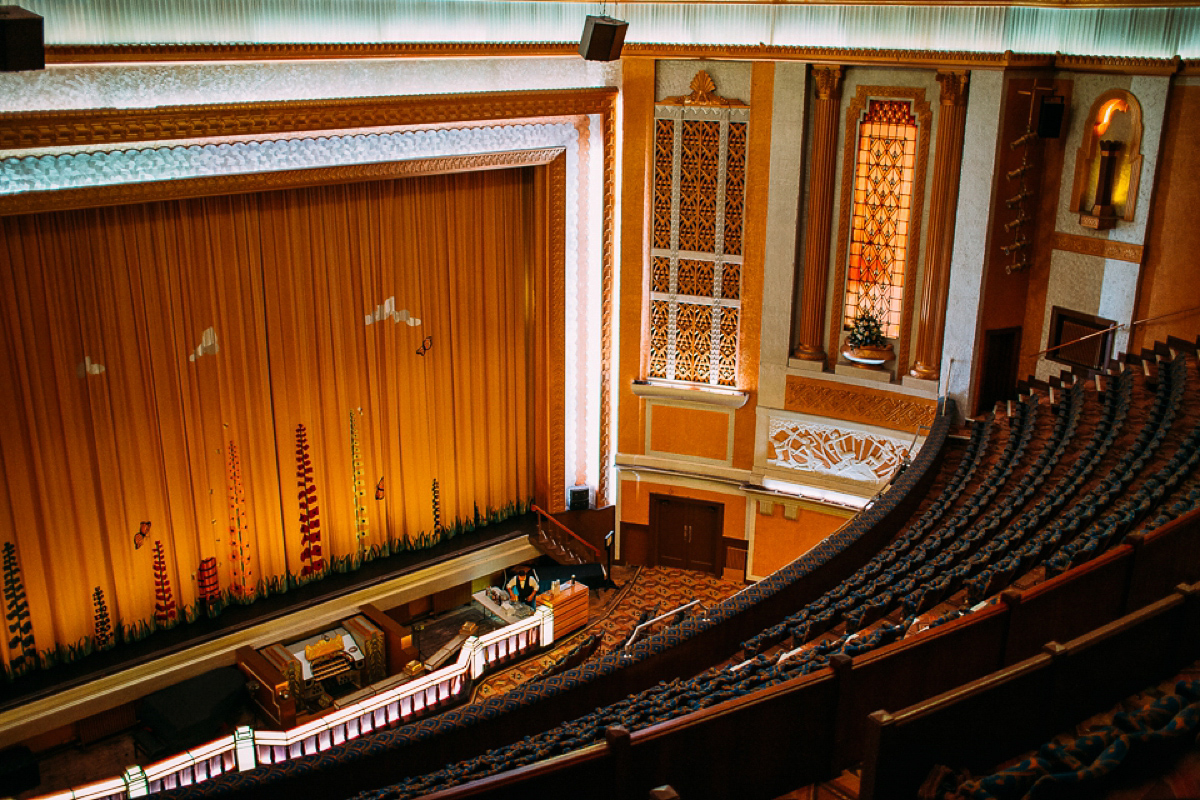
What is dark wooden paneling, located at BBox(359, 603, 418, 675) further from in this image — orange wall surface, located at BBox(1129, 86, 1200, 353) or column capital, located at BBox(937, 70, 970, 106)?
orange wall surface, located at BBox(1129, 86, 1200, 353)

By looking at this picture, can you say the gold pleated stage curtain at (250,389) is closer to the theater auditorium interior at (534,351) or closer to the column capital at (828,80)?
the theater auditorium interior at (534,351)

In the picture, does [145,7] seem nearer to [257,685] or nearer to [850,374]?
[257,685]

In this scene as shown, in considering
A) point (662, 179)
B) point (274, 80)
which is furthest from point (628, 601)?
point (274, 80)

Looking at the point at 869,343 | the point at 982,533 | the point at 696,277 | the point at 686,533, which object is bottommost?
the point at 686,533

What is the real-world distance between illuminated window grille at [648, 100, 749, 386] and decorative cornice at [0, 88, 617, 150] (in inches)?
28.4

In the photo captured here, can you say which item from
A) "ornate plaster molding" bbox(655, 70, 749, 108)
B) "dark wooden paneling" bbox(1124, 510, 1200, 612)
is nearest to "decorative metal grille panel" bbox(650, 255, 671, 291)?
"ornate plaster molding" bbox(655, 70, 749, 108)

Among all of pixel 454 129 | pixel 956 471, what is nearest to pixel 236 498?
pixel 454 129

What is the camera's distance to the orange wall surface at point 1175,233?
705cm

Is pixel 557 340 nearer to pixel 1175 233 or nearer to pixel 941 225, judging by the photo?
pixel 941 225

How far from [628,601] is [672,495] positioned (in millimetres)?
1010

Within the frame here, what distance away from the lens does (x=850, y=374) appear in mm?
8320

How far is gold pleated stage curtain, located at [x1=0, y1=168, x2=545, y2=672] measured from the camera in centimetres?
651

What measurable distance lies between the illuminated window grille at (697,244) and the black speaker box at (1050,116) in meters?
2.11

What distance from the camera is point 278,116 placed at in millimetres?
6668
